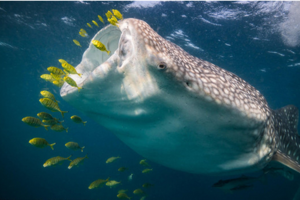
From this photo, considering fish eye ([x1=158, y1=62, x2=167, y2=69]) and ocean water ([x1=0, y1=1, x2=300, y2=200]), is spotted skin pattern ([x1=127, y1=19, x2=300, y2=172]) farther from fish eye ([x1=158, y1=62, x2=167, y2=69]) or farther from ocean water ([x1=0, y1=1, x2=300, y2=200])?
ocean water ([x1=0, y1=1, x2=300, y2=200])

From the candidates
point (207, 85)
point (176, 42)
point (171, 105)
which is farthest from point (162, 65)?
point (176, 42)

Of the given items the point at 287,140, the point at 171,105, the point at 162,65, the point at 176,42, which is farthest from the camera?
the point at 176,42

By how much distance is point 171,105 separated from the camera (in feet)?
6.75

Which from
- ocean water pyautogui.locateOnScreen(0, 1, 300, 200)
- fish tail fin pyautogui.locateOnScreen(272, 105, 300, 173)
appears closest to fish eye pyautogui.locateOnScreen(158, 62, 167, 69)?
fish tail fin pyautogui.locateOnScreen(272, 105, 300, 173)

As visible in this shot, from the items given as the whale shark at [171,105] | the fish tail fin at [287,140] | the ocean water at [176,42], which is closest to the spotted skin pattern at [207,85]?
the whale shark at [171,105]

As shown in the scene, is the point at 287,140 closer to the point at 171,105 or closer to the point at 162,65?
the point at 171,105

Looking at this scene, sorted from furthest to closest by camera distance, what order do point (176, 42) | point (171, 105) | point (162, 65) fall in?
1. point (176, 42)
2. point (171, 105)
3. point (162, 65)

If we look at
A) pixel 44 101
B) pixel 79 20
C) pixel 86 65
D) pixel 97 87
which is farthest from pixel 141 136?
pixel 79 20

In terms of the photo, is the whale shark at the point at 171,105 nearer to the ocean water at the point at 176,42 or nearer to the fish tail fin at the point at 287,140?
the fish tail fin at the point at 287,140

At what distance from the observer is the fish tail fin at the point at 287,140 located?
3271mm

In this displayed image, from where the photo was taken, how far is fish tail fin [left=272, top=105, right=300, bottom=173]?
10.7ft

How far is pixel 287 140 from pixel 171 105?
152 inches

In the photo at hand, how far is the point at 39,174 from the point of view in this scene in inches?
1502

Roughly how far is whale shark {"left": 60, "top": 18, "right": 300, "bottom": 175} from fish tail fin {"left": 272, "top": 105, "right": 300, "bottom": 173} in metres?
0.12
